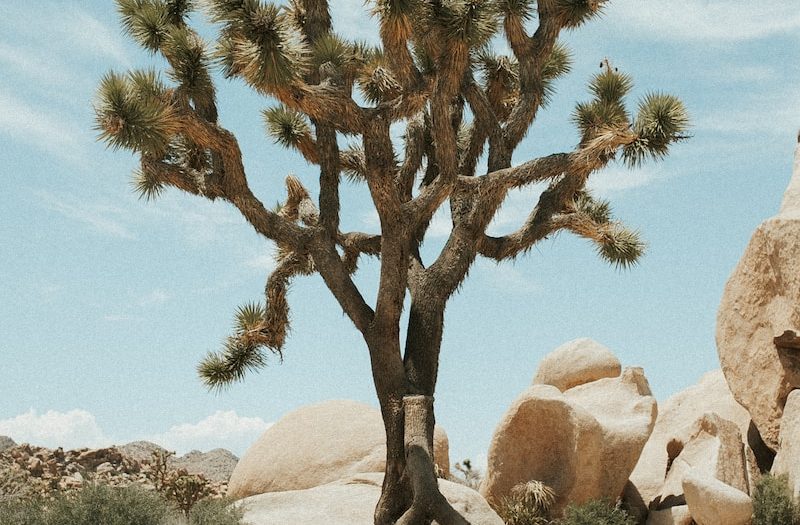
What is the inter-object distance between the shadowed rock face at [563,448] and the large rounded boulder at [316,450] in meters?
1.82

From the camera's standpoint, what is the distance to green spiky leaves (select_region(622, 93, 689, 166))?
40.2ft

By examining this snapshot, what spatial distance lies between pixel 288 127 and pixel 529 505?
6423 millimetres

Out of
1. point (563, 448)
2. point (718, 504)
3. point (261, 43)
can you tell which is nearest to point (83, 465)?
point (563, 448)

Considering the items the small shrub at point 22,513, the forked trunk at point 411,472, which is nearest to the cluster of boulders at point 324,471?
the forked trunk at point 411,472

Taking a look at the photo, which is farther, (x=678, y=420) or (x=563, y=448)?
(x=678, y=420)

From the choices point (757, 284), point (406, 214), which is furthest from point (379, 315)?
point (757, 284)

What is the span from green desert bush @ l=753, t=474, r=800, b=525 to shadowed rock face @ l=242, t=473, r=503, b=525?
3236mm

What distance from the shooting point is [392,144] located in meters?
11.8

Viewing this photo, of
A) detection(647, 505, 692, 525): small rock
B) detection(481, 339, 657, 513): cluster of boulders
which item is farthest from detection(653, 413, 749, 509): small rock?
detection(481, 339, 657, 513): cluster of boulders

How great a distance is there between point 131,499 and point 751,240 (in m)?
9.04

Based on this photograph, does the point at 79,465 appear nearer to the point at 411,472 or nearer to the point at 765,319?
the point at 411,472

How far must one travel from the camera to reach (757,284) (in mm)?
13523

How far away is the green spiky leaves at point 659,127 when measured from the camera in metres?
12.3

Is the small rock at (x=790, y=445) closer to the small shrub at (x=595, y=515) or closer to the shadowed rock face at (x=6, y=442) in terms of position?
the small shrub at (x=595, y=515)
